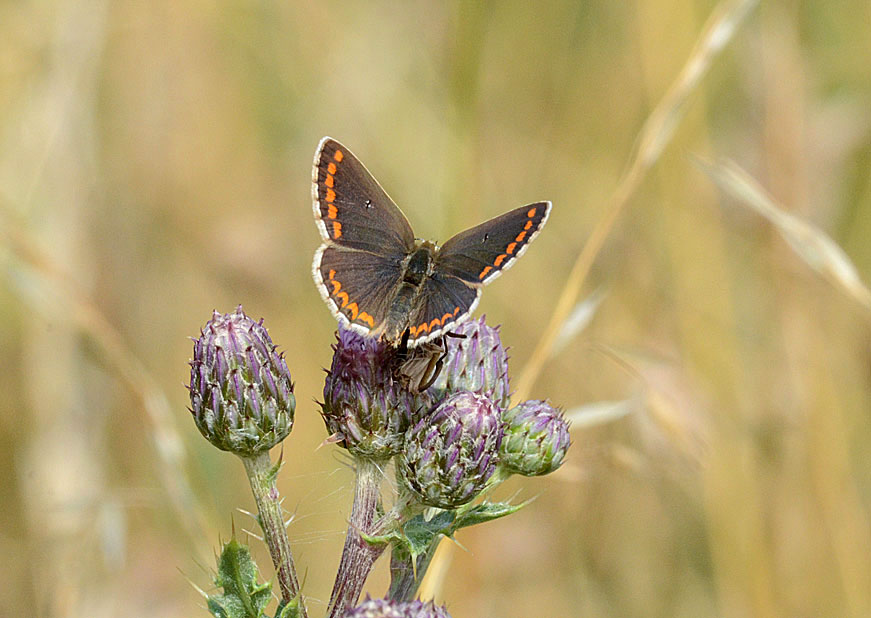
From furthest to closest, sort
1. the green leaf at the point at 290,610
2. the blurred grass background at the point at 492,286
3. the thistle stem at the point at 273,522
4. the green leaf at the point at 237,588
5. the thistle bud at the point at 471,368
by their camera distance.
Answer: the blurred grass background at the point at 492,286
the thistle bud at the point at 471,368
the thistle stem at the point at 273,522
the green leaf at the point at 237,588
the green leaf at the point at 290,610

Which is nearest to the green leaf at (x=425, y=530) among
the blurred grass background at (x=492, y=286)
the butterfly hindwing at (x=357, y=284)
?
the butterfly hindwing at (x=357, y=284)

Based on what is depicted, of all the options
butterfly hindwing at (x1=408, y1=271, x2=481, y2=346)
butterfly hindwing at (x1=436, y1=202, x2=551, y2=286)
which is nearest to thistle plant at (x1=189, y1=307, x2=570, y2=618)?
butterfly hindwing at (x1=408, y1=271, x2=481, y2=346)

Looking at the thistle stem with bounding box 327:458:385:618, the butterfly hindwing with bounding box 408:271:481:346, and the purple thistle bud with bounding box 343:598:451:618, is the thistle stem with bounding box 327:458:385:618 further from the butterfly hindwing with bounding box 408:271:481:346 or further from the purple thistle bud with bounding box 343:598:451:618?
the butterfly hindwing with bounding box 408:271:481:346

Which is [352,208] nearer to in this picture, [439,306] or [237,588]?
[439,306]

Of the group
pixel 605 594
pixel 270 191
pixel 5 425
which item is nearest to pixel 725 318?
pixel 605 594

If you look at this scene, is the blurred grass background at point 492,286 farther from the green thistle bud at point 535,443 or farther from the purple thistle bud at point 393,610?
the purple thistle bud at point 393,610
